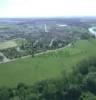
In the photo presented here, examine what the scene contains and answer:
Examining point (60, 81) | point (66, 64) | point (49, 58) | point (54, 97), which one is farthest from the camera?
point (49, 58)

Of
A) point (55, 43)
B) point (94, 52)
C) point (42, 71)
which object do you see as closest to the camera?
point (42, 71)

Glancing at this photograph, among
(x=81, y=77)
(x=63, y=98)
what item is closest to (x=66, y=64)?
(x=81, y=77)

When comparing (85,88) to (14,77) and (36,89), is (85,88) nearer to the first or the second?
(36,89)

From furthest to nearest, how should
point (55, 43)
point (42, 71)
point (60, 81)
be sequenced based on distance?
1. point (55, 43)
2. point (42, 71)
3. point (60, 81)

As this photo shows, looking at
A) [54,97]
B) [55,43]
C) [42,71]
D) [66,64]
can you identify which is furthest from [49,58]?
[55,43]

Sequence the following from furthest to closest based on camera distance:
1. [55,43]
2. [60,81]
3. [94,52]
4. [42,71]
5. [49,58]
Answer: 1. [55,43]
2. [94,52]
3. [49,58]
4. [42,71]
5. [60,81]

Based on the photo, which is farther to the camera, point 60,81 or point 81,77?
point 81,77

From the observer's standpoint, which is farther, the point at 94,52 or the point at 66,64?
the point at 94,52

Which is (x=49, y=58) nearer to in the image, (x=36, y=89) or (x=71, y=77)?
(x=71, y=77)
